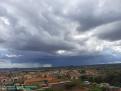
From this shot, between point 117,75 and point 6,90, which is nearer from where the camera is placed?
point 6,90

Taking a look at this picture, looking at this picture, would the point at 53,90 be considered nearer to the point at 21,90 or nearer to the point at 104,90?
the point at 104,90

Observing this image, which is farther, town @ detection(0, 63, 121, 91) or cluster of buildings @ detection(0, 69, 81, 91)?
cluster of buildings @ detection(0, 69, 81, 91)

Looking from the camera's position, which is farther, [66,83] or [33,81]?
[33,81]

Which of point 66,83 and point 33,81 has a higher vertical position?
point 33,81

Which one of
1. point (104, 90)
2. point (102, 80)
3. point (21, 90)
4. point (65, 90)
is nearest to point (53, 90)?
point (65, 90)

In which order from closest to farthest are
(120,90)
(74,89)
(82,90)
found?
(74,89), (82,90), (120,90)

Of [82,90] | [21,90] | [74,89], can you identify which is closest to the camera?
[74,89]

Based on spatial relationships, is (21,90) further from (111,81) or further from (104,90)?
(111,81)

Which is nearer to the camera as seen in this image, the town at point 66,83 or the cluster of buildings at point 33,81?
the town at point 66,83

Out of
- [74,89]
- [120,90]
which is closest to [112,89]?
[120,90]

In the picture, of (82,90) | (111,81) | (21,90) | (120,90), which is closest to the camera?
(82,90)
